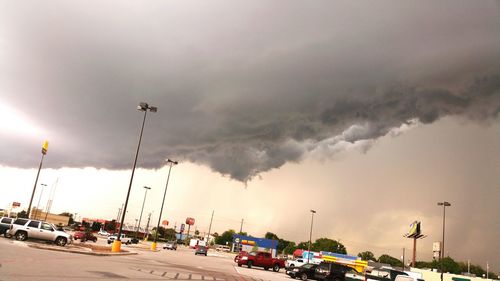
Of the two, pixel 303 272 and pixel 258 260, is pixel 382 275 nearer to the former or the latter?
pixel 303 272

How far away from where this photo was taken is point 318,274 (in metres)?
29.4

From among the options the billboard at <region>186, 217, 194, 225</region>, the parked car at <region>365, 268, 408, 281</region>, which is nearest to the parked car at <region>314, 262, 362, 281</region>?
the parked car at <region>365, 268, 408, 281</region>

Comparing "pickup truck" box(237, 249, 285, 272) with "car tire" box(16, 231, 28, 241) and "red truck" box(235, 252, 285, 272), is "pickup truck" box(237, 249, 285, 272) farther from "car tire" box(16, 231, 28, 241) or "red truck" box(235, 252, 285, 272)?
"car tire" box(16, 231, 28, 241)

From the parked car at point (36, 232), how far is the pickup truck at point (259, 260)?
15.8 m

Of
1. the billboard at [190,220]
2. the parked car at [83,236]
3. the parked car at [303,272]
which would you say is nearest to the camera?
the parked car at [303,272]

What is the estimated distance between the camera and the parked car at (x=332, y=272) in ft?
94.8

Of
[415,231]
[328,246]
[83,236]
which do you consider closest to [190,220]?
[328,246]

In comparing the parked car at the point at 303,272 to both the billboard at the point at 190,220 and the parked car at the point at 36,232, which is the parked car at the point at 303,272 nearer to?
the parked car at the point at 36,232

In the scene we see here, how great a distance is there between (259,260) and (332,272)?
1053cm

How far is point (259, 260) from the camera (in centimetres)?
3788

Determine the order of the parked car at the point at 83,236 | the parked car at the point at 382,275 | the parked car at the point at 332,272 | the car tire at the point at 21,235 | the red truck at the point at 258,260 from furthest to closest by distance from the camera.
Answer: the parked car at the point at 83,236, the red truck at the point at 258,260, the parked car at the point at 332,272, the car tire at the point at 21,235, the parked car at the point at 382,275

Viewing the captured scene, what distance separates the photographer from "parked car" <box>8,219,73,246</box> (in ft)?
93.1

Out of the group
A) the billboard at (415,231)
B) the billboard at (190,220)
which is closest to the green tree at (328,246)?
the billboard at (190,220)

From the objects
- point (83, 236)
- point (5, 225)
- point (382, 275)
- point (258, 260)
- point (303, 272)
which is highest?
point (382, 275)
